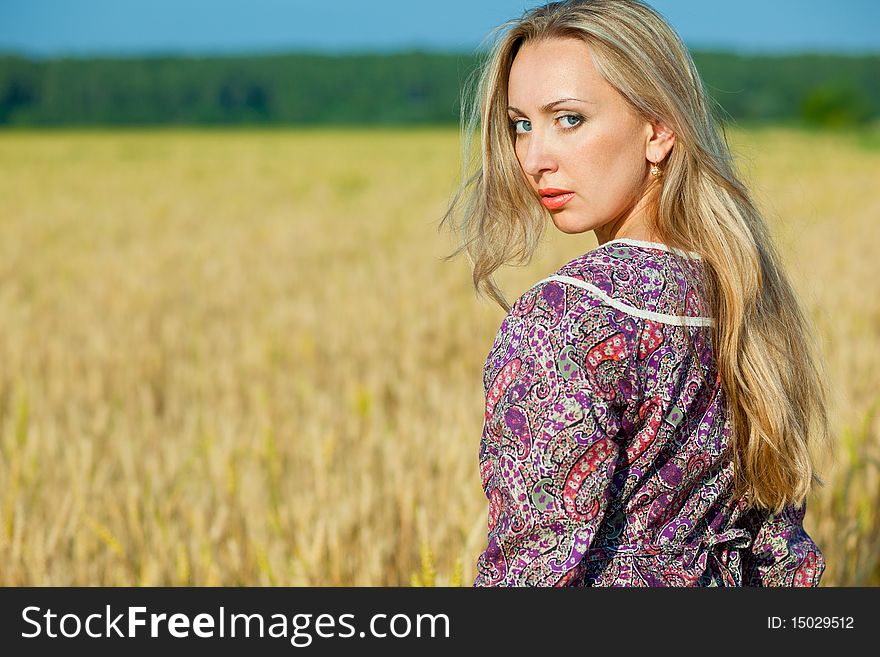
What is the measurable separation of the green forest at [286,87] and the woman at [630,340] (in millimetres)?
66240

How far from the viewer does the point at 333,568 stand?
7.52 feet

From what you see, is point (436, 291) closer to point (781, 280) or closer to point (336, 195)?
point (781, 280)

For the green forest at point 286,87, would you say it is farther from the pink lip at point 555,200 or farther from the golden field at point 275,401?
the pink lip at point 555,200

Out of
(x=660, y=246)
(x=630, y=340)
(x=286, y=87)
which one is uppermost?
(x=286, y=87)

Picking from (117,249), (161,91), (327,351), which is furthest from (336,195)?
(161,91)

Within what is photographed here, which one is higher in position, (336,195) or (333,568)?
(336,195)

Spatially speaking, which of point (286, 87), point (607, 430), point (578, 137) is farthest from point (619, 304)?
point (286, 87)

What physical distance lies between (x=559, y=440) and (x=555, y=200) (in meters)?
0.36

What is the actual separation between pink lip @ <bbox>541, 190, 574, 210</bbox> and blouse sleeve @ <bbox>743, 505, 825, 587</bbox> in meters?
0.55

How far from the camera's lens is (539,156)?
1307 millimetres

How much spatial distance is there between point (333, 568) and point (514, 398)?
1.28 m

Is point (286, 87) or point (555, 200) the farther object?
point (286, 87)

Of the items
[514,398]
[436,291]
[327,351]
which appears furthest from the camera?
[436,291]

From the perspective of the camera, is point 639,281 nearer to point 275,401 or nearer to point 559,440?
point 559,440
